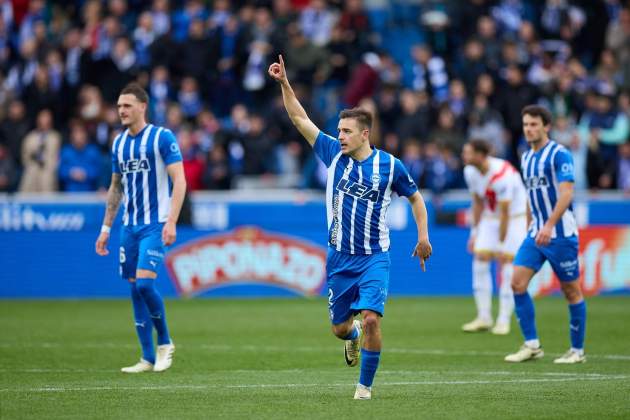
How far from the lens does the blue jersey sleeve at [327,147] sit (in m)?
9.85

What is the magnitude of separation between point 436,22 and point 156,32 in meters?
5.91

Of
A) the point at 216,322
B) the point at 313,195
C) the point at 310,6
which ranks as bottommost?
the point at 216,322

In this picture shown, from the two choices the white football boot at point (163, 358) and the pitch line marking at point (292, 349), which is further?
the pitch line marking at point (292, 349)

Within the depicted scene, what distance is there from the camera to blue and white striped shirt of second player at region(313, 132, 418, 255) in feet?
31.8

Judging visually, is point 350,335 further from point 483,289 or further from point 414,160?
point 414,160

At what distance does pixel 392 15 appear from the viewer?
27.2 metres

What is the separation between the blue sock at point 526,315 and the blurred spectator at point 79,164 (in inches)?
423

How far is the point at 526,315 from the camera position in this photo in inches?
490

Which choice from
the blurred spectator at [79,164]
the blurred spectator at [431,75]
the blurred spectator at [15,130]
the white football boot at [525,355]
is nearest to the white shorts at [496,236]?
the white football boot at [525,355]

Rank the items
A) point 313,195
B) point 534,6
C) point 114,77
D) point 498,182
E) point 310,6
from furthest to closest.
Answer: point 534,6
point 310,6
point 114,77
point 313,195
point 498,182

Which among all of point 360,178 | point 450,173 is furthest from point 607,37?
point 360,178

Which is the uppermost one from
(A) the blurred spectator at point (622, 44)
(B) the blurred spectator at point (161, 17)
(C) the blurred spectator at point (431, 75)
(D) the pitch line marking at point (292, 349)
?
(B) the blurred spectator at point (161, 17)

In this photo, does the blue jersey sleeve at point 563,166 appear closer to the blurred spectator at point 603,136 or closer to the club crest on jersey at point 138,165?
the club crest on jersey at point 138,165

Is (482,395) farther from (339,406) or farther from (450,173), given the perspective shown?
(450,173)
